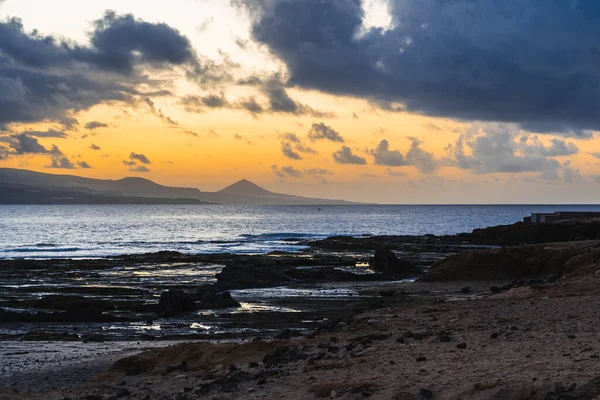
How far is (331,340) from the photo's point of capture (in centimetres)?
1474

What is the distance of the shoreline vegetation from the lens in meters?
10.4

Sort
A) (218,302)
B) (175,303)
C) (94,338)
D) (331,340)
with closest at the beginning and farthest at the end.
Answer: (331,340), (94,338), (175,303), (218,302)

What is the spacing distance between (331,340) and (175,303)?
41.5 feet

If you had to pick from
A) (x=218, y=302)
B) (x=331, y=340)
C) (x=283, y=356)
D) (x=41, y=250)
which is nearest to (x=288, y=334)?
(x=331, y=340)

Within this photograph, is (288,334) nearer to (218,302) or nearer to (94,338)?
(94,338)

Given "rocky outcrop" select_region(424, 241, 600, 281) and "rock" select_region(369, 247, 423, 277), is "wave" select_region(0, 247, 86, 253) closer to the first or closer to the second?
"rock" select_region(369, 247, 423, 277)

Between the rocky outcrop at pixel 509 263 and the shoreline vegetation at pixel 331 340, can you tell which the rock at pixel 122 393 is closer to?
the shoreline vegetation at pixel 331 340

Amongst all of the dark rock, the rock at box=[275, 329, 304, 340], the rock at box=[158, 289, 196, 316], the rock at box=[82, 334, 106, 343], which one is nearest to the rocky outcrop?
the rock at box=[158, 289, 196, 316]

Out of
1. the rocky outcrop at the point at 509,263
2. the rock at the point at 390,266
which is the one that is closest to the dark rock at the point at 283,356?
the rocky outcrop at the point at 509,263

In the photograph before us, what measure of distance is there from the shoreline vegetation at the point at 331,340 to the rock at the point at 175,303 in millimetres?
63

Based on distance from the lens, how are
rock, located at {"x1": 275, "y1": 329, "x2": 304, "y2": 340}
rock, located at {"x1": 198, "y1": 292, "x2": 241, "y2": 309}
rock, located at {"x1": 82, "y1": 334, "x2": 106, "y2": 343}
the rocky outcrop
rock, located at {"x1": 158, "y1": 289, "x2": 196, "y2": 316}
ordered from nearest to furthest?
rock, located at {"x1": 275, "y1": 329, "x2": 304, "y2": 340} < rock, located at {"x1": 82, "y1": 334, "x2": 106, "y2": 343} < rock, located at {"x1": 158, "y1": 289, "x2": 196, "y2": 316} < rock, located at {"x1": 198, "y1": 292, "x2": 241, "y2": 309} < the rocky outcrop

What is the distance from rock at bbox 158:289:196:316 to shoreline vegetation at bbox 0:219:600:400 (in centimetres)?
6

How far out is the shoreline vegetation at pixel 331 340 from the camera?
10.4m

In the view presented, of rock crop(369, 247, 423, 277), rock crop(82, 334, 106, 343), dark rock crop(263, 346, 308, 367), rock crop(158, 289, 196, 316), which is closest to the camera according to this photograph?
dark rock crop(263, 346, 308, 367)
